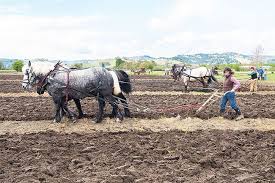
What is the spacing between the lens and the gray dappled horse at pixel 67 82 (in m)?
12.4

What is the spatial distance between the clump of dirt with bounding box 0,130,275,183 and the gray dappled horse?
1.94m

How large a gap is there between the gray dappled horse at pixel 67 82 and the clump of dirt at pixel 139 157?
6.37 ft

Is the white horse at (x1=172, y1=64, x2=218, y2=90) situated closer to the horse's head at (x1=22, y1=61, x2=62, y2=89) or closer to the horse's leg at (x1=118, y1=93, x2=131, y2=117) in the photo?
the horse's leg at (x1=118, y1=93, x2=131, y2=117)

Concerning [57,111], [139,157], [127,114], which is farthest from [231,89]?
[139,157]

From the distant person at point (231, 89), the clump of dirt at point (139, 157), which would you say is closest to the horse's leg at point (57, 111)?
the clump of dirt at point (139, 157)

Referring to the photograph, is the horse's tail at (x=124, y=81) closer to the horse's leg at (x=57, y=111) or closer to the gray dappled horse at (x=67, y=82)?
the gray dappled horse at (x=67, y=82)

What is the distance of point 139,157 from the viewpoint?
26.9 feet

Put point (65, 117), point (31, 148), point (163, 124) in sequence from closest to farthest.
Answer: point (31, 148) < point (163, 124) < point (65, 117)

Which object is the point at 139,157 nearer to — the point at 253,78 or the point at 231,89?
the point at 231,89

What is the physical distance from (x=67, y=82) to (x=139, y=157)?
4997mm

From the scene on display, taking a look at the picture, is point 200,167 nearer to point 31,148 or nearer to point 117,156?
point 117,156

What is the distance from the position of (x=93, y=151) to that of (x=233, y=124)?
17.6 ft

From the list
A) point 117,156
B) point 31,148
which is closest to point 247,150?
point 117,156

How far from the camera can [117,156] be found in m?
8.36
